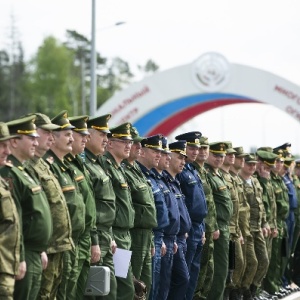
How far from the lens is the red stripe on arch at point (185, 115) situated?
30938 mm

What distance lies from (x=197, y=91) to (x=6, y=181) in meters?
21.8

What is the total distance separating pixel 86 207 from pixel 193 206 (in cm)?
339

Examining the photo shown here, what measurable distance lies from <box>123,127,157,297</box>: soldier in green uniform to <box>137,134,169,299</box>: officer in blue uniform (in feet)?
1.05

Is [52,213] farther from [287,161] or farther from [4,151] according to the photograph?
[287,161]

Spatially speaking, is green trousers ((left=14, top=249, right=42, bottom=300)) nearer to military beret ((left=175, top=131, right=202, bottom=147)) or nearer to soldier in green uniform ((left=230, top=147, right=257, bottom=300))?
military beret ((left=175, top=131, right=202, bottom=147))

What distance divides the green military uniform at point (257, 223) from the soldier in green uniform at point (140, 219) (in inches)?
166

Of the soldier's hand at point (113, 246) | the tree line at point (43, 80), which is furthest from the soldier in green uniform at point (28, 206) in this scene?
the tree line at point (43, 80)

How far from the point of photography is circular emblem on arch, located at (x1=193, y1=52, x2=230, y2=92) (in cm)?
2958

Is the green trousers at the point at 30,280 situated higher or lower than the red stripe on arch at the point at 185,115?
lower

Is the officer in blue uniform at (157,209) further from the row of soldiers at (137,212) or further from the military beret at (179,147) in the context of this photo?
the military beret at (179,147)

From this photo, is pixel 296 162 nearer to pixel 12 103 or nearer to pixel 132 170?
pixel 132 170

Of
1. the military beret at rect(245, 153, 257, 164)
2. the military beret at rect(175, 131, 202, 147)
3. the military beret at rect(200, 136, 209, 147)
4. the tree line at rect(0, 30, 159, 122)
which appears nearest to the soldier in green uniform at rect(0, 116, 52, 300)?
the military beret at rect(175, 131, 202, 147)

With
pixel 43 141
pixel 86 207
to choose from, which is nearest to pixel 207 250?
pixel 86 207

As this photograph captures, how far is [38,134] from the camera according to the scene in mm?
8875
